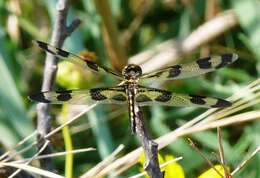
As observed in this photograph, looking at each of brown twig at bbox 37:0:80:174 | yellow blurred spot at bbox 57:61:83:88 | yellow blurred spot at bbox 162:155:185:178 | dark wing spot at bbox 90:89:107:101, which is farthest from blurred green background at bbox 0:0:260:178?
dark wing spot at bbox 90:89:107:101

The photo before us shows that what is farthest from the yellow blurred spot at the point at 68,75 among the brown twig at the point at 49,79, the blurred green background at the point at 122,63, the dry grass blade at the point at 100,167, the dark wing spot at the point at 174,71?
the dark wing spot at the point at 174,71

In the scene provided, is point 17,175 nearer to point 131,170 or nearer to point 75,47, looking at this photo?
point 131,170

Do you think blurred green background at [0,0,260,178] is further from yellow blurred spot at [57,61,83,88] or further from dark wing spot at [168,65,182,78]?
dark wing spot at [168,65,182,78]

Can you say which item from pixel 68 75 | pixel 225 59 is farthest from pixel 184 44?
pixel 225 59

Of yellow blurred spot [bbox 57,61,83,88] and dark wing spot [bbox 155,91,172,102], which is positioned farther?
yellow blurred spot [bbox 57,61,83,88]

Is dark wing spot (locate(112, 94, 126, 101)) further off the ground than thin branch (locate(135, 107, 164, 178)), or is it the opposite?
dark wing spot (locate(112, 94, 126, 101))

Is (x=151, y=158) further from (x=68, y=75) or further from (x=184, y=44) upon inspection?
(x=184, y=44)
